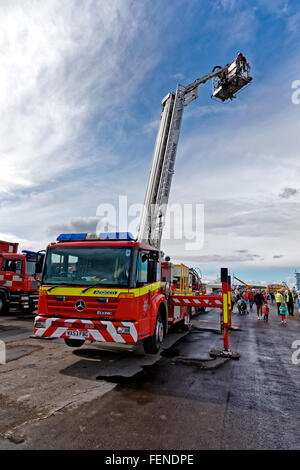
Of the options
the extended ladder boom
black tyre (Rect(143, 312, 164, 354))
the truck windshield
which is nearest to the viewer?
the truck windshield

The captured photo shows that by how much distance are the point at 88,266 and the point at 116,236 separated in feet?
2.81

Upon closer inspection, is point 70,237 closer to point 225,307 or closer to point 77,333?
point 77,333

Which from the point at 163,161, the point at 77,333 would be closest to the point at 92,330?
the point at 77,333

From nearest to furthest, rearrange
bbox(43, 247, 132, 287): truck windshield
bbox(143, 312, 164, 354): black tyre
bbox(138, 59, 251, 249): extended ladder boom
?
bbox(43, 247, 132, 287): truck windshield
bbox(143, 312, 164, 354): black tyre
bbox(138, 59, 251, 249): extended ladder boom

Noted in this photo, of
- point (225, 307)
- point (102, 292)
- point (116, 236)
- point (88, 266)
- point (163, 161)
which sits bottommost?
point (225, 307)

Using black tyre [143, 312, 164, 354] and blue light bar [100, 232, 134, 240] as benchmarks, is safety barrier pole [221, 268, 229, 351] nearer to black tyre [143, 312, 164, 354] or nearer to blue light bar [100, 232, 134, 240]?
black tyre [143, 312, 164, 354]

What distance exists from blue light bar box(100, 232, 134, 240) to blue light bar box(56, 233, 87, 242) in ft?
1.47

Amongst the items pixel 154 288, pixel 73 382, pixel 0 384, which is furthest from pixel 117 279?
pixel 0 384

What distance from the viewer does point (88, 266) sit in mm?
5746

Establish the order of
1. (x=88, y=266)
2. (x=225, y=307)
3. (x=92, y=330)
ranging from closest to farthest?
(x=92, y=330) < (x=88, y=266) < (x=225, y=307)

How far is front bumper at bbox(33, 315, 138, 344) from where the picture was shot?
5.11m

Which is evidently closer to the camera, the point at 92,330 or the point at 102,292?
the point at 92,330

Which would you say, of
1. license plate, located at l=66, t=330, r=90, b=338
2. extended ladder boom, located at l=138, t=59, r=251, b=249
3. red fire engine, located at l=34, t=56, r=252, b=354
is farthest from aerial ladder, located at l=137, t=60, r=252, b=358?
license plate, located at l=66, t=330, r=90, b=338
